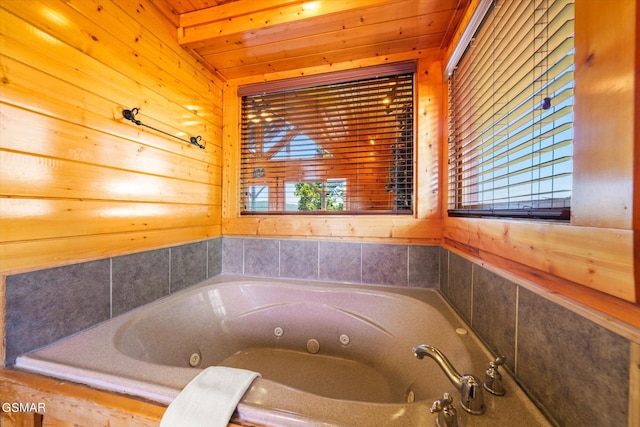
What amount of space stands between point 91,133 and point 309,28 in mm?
1320

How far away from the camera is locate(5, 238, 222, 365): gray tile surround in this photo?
877 millimetres

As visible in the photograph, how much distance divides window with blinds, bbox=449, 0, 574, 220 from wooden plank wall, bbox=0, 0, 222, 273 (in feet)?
5.78

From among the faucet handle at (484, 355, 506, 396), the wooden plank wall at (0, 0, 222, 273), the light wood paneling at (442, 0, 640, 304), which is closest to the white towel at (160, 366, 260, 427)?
the faucet handle at (484, 355, 506, 396)

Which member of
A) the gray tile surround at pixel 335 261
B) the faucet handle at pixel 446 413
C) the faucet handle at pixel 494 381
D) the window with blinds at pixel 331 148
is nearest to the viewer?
the faucet handle at pixel 446 413

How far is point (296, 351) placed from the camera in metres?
1.64

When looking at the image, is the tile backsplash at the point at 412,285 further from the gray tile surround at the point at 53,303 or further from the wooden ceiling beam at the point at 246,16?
the wooden ceiling beam at the point at 246,16

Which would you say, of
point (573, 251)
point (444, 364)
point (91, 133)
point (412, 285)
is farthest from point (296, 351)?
point (91, 133)

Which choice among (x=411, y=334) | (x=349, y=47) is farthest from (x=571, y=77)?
(x=349, y=47)

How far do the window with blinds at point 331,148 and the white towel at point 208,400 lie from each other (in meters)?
1.31

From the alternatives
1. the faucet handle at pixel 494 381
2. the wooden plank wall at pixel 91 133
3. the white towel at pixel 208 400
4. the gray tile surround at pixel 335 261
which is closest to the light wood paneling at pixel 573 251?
the faucet handle at pixel 494 381

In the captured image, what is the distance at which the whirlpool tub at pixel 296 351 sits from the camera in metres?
0.67

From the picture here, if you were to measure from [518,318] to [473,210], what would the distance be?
63cm

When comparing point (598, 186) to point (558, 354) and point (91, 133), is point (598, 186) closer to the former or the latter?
point (558, 354)

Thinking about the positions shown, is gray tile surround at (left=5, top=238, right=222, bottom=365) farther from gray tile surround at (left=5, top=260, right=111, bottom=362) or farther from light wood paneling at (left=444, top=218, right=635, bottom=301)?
light wood paneling at (left=444, top=218, right=635, bottom=301)
